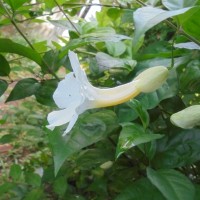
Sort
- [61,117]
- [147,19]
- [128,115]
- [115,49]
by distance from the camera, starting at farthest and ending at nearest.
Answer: [115,49]
[128,115]
[61,117]
[147,19]

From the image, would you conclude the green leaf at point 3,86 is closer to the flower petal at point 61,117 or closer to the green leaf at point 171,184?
the flower petal at point 61,117

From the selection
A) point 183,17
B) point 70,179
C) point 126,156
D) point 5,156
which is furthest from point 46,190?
point 5,156

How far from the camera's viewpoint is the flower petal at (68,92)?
0.54 metres

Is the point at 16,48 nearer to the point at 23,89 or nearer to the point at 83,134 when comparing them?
the point at 23,89

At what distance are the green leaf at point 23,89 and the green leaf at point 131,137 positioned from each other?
30 cm

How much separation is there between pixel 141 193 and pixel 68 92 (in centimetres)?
22

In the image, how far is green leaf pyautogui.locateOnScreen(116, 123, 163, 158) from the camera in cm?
51

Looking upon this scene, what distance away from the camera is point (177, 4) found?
0.57 m

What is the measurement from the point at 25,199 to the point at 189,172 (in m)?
0.40

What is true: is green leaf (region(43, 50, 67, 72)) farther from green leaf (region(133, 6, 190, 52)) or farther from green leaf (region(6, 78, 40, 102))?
green leaf (region(133, 6, 190, 52))

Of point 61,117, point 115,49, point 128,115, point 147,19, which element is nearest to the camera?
point 147,19

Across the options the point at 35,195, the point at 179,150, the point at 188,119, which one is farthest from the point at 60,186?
the point at 188,119

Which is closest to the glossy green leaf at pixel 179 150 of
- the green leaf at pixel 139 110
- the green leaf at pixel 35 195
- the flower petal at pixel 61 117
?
the green leaf at pixel 139 110

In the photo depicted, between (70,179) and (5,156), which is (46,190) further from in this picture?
(5,156)
